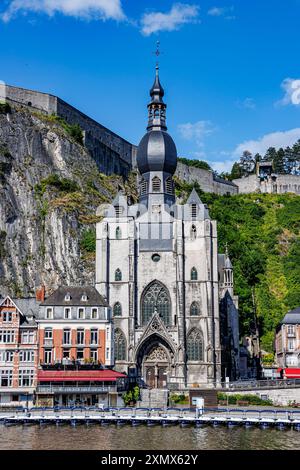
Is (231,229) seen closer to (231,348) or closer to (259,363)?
(259,363)

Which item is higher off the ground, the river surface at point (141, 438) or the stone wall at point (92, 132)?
the stone wall at point (92, 132)

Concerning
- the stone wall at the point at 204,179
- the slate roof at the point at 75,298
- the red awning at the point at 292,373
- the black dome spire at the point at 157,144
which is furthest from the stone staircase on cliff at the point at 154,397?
the stone wall at the point at 204,179

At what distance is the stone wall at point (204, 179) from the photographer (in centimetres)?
12250

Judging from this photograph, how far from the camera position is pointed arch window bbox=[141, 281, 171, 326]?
60.4 meters

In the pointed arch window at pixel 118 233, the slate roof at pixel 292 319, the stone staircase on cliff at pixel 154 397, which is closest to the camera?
the stone staircase on cliff at pixel 154 397

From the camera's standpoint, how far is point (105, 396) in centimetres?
4856

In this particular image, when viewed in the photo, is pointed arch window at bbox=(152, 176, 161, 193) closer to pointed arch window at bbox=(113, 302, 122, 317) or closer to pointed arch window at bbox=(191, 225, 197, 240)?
pointed arch window at bbox=(191, 225, 197, 240)

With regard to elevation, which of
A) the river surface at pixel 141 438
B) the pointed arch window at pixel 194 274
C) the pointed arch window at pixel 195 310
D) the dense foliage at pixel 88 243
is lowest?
the river surface at pixel 141 438

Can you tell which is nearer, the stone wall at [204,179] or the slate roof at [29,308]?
the slate roof at [29,308]

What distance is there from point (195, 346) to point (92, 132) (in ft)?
175

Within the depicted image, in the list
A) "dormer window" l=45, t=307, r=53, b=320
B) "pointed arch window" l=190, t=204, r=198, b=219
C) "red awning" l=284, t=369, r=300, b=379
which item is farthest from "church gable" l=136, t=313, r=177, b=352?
"red awning" l=284, t=369, r=300, b=379

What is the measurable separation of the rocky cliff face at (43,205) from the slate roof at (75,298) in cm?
1357

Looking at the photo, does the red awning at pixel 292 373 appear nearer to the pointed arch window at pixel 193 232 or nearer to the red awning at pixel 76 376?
the pointed arch window at pixel 193 232
